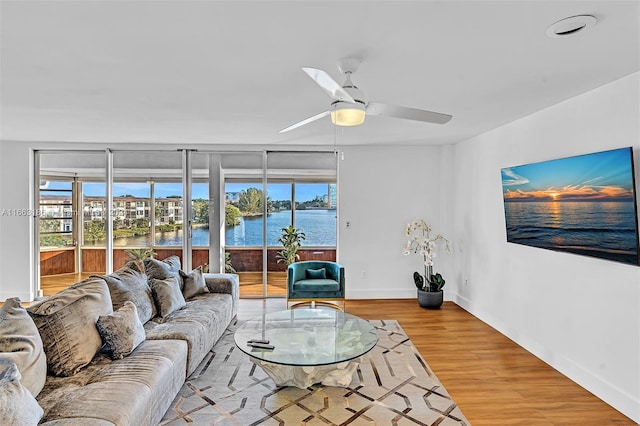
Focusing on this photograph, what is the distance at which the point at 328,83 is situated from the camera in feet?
6.90

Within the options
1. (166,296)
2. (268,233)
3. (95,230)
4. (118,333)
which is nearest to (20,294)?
(95,230)

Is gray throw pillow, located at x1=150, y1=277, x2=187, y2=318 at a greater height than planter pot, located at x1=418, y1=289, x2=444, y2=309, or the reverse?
gray throw pillow, located at x1=150, y1=277, x2=187, y2=318

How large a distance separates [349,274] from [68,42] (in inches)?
191

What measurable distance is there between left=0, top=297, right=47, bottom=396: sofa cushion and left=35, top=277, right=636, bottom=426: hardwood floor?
2.74 metres

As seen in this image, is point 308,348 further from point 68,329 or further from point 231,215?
point 231,215

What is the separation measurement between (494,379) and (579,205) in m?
1.62

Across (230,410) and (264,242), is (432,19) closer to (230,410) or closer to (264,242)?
(230,410)

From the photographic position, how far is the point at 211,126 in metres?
4.58

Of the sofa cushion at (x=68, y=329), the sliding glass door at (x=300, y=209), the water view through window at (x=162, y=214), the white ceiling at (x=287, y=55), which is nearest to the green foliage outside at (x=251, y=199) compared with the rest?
the water view through window at (x=162, y=214)

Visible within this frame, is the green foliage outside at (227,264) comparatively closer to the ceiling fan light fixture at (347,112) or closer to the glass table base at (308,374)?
the glass table base at (308,374)

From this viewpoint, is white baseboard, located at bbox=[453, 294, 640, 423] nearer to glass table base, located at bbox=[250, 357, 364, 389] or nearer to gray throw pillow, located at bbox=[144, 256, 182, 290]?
glass table base, located at bbox=[250, 357, 364, 389]

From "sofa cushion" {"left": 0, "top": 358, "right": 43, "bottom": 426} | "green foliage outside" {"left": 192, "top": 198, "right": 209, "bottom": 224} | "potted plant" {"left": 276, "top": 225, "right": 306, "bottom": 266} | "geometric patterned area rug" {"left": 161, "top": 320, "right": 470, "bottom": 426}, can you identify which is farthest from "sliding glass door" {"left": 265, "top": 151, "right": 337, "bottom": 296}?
"sofa cushion" {"left": 0, "top": 358, "right": 43, "bottom": 426}

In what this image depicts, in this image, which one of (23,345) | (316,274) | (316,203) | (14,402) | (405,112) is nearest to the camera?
(14,402)

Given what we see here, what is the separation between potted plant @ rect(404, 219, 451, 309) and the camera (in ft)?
18.3
